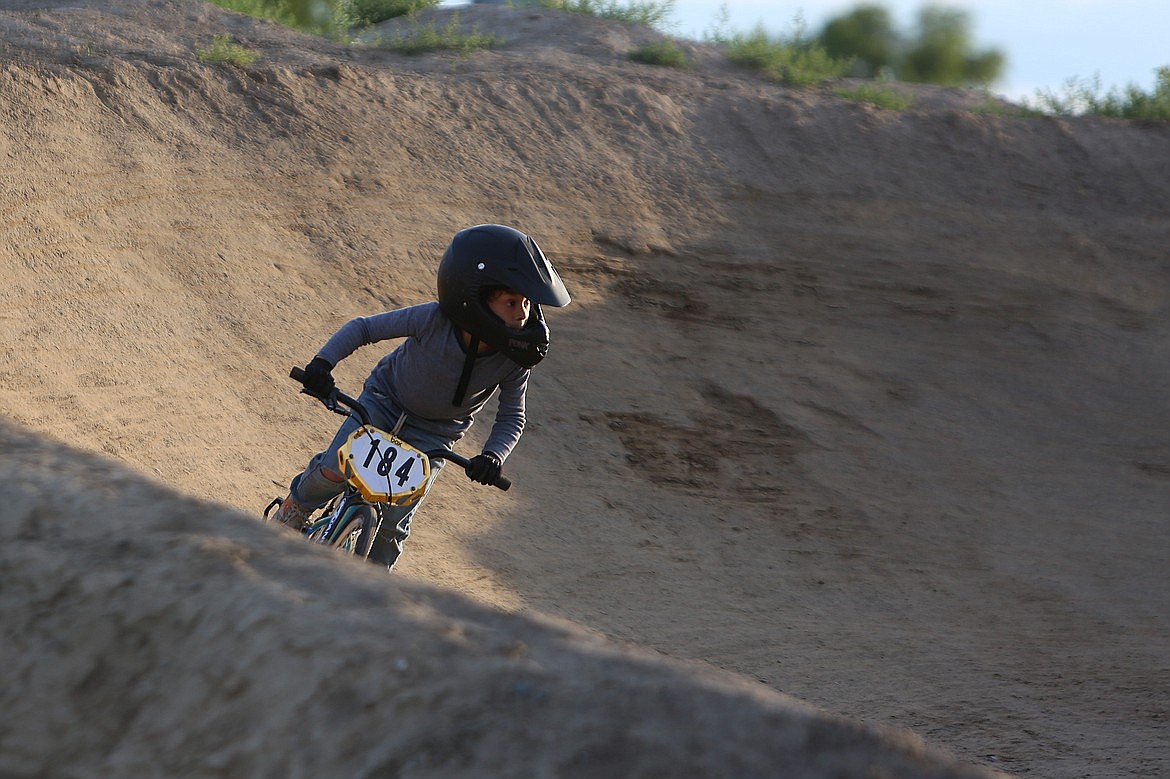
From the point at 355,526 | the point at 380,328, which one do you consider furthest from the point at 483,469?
the point at 380,328

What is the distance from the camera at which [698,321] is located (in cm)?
1048

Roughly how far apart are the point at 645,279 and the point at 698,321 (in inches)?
25.6

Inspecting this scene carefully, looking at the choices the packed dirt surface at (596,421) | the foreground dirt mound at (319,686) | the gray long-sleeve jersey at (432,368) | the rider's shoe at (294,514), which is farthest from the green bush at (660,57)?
the foreground dirt mound at (319,686)

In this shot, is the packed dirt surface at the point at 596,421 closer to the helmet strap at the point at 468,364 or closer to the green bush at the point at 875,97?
the green bush at the point at 875,97

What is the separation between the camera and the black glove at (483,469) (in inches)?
175

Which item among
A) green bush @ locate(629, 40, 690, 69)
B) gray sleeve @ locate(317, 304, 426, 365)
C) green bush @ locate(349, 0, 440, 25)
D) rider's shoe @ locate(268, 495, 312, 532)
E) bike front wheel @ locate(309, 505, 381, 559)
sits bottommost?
rider's shoe @ locate(268, 495, 312, 532)

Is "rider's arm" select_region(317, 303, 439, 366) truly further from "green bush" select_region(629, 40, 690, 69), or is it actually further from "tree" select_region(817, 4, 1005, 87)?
"tree" select_region(817, 4, 1005, 87)

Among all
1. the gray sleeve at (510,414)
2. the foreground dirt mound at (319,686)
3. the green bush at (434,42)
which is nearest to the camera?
the foreground dirt mound at (319,686)

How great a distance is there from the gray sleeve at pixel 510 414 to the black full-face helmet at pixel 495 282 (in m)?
0.31

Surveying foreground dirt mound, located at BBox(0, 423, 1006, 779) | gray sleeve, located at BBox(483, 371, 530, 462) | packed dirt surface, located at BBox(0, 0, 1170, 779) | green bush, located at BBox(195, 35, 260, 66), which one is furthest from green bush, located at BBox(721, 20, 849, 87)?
foreground dirt mound, located at BBox(0, 423, 1006, 779)

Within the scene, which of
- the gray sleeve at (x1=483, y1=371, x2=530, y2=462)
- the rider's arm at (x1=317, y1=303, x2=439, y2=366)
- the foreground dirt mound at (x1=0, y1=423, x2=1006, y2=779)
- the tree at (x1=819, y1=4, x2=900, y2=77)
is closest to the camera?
the foreground dirt mound at (x1=0, y1=423, x2=1006, y2=779)

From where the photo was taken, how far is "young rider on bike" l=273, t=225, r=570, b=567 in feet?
14.9

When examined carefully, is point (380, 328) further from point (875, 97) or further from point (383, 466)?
point (875, 97)

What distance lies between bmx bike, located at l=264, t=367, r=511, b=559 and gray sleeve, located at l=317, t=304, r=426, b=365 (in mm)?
266
